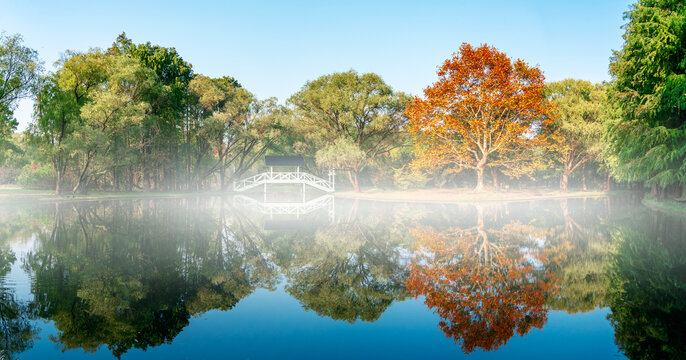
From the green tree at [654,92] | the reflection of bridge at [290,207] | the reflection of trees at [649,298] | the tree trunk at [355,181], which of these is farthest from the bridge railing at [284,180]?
the reflection of trees at [649,298]

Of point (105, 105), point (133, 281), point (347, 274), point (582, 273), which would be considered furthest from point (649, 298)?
point (105, 105)

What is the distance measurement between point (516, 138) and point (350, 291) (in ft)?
98.4

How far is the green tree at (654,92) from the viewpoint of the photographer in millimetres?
17312

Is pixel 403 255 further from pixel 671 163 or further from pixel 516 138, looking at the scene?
pixel 516 138

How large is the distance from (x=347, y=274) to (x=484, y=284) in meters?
2.45

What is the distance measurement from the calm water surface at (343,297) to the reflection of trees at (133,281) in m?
0.04

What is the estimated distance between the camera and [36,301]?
5691 mm

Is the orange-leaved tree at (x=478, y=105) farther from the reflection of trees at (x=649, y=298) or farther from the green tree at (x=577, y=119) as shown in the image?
the reflection of trees at (x=649, y=298)

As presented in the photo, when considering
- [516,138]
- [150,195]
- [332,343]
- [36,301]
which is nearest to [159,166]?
[150,195]

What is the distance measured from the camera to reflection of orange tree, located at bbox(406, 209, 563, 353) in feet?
15.6

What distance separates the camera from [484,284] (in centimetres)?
642

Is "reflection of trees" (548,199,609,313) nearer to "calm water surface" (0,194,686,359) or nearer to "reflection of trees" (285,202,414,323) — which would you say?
"calm water surface" (0,194,686,359)

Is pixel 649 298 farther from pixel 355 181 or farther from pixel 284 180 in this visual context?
pixel 355 181

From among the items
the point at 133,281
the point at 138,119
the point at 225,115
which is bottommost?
the point at 133,281
